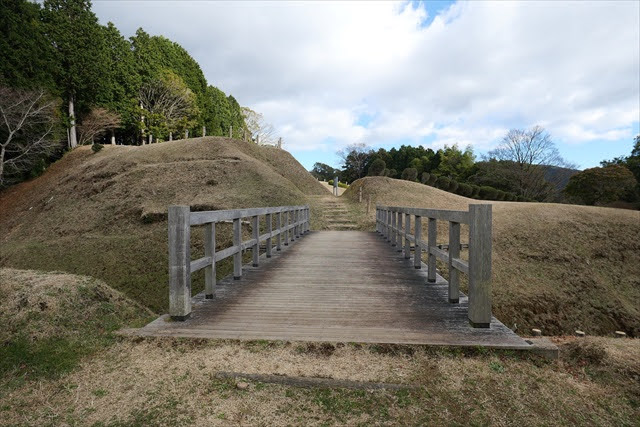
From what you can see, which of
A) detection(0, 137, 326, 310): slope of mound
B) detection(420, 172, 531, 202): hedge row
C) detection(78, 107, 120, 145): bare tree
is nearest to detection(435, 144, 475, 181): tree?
detection(420, 172, 531, 202): hedge row

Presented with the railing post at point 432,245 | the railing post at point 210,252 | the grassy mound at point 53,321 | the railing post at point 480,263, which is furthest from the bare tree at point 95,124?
the railing post at point 480,263

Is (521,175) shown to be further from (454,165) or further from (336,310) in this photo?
(336,310)

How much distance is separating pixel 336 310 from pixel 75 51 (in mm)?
33505

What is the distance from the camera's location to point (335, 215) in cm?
1842

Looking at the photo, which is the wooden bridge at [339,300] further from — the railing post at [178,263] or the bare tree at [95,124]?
the bare tree at [95,124]

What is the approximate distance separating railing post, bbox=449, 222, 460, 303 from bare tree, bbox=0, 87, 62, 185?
89.3 feet

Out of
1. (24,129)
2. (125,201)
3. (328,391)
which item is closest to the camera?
(328,391)

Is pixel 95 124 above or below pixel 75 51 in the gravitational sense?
below

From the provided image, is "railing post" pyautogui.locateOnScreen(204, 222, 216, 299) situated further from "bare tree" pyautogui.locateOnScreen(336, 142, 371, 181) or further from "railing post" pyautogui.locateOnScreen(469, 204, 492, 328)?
"bare tree" pyautogui.locateOnScreen(336, 142, 371, 181)

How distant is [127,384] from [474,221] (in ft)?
11.0

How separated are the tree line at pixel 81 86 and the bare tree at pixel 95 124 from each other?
0.25 feet

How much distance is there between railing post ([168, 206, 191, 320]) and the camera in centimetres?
370

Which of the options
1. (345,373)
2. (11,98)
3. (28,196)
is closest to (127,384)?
(345,373)

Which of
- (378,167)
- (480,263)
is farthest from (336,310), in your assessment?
(378,167)
